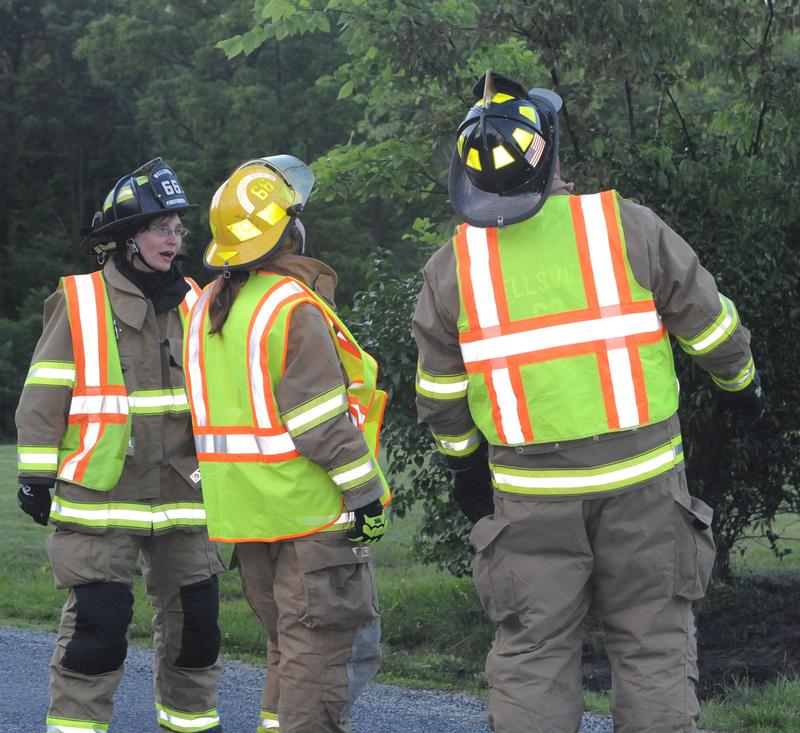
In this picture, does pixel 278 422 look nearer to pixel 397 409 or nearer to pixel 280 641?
pixel 280 641

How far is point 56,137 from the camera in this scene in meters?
38.2

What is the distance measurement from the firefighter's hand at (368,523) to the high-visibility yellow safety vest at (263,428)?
6 centimetres

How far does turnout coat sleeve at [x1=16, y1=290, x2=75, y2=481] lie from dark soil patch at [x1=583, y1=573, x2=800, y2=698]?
2.90 metres

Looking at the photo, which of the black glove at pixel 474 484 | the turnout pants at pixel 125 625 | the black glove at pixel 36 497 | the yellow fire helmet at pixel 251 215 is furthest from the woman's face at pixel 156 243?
the black glove at pixel 474 484

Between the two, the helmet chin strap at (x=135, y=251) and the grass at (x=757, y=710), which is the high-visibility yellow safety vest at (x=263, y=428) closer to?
the helmet chin strap at (x=135, y=251)

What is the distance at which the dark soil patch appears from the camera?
19.8ft

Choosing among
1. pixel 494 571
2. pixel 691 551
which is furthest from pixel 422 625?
pixel 691 551

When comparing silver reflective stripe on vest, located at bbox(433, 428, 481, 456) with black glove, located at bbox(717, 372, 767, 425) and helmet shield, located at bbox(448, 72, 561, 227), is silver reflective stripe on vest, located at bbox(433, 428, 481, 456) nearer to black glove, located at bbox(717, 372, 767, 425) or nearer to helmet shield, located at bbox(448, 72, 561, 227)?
helmet shield, located at bbox(448, 72, 561, 227)

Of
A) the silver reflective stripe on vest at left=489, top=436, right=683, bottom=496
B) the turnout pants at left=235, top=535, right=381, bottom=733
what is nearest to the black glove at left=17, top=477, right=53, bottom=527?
the turnout pants at left=235, top=535, right=381, bottom=733

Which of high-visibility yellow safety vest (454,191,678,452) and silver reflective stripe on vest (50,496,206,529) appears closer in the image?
high-visibility yellow safety vest (454,191,678,452)

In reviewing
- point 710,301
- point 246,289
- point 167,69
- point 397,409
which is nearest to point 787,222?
point 397,409

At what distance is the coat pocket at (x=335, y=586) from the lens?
382 centimetres

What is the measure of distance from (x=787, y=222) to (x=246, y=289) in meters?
2.86

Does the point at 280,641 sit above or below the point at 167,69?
above
